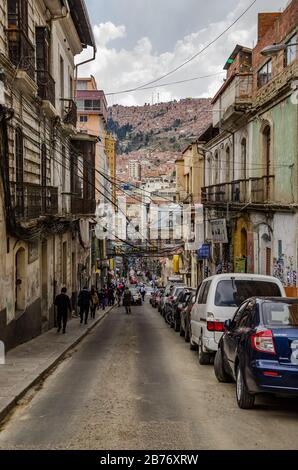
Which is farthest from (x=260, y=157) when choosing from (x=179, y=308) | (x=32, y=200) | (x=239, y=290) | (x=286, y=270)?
(x=239, y=290)

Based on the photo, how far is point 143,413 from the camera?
8.33 metres

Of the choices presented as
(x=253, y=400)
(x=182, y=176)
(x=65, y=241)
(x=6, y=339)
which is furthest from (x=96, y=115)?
(x=253, y=400)

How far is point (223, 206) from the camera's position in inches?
1089

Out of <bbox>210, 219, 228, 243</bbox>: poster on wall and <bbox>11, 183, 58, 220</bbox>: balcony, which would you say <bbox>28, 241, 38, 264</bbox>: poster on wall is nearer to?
<bbox>11, 183, 58, 220</bbox>: balcony

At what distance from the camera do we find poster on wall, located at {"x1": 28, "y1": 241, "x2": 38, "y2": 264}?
59.6 feet

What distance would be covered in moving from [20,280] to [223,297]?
6748mm

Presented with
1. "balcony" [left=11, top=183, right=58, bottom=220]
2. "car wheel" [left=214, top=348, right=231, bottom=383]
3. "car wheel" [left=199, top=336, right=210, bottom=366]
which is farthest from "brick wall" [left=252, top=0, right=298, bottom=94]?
"car wheel" [left=214, top=348, right=231, bottom=383]

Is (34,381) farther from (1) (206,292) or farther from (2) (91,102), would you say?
(2) (91,102)

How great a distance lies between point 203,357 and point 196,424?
18.3ft

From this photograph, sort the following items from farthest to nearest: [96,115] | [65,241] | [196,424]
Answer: [96,115]
[65,241]
[196,424]

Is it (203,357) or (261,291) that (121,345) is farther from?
(261,291)

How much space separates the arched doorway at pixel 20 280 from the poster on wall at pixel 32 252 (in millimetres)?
595

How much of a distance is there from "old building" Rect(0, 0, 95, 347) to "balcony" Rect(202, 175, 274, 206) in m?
Result: 5.79

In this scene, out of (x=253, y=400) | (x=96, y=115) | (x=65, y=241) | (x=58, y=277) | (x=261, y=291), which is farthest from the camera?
(x=96, y=115)
